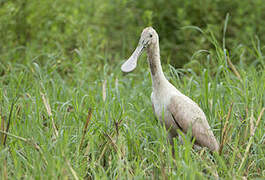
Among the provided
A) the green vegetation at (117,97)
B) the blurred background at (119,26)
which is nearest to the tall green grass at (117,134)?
the green vegetation at (117,97)

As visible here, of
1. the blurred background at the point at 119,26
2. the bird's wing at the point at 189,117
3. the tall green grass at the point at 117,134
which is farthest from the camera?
the blurred background at the point at 119,26

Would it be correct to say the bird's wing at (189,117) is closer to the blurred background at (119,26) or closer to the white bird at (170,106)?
the white bird at (170,106)

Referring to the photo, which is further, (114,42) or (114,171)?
(114,42)

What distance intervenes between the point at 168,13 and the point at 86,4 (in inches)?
59.2

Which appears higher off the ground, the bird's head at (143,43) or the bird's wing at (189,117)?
the bird's head at (143,43)

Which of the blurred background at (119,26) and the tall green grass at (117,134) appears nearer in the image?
the tall green grass at (117,134)

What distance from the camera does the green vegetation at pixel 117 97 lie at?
3.16 m

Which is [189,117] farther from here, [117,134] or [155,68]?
[117,134]

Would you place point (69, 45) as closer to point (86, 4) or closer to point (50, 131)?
point (86, 4)

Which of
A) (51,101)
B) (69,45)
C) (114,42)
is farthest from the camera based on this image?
(114,42)

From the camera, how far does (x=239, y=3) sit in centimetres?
749

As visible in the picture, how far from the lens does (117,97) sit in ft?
14.4

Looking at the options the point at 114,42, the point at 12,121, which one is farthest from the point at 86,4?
the point at 12,121

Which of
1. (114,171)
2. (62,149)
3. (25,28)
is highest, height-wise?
(25,28)
